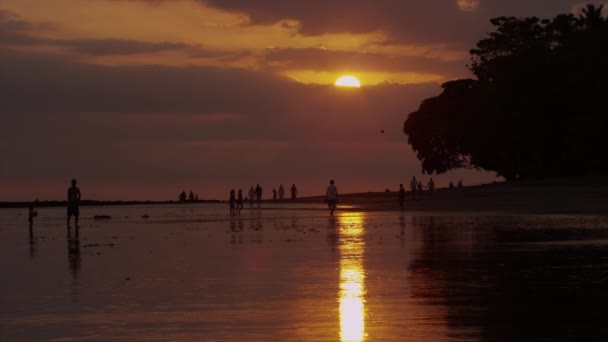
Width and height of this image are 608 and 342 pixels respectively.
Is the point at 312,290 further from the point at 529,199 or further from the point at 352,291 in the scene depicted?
the point at 529,199

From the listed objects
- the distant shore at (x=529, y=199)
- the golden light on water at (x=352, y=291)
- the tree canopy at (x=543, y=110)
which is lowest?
the golden light on water at (x=352, y=291)

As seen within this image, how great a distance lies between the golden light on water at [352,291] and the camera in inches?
508

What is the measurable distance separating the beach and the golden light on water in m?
0.02

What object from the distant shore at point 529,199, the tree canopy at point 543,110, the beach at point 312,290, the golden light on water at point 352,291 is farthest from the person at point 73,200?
the tree canopy at point 543,110

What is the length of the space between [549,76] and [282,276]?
72216mm

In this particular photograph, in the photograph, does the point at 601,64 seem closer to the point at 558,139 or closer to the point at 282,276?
the point at 558,139

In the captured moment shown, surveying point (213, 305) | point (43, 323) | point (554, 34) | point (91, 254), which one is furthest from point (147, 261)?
point (554, 34)

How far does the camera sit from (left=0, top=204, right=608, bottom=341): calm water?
13023mm

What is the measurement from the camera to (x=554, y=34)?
109m

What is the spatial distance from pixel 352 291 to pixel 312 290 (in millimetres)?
698

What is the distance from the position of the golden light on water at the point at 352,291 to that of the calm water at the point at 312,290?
0.03 meters

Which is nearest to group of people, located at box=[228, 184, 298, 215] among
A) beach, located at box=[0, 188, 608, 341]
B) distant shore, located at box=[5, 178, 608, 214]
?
distant shore, located at box=[5, 178, 608, 214]

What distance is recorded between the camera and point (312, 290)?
17.7 m

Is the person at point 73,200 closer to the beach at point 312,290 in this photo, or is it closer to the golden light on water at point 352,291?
the beach at point 312,290
